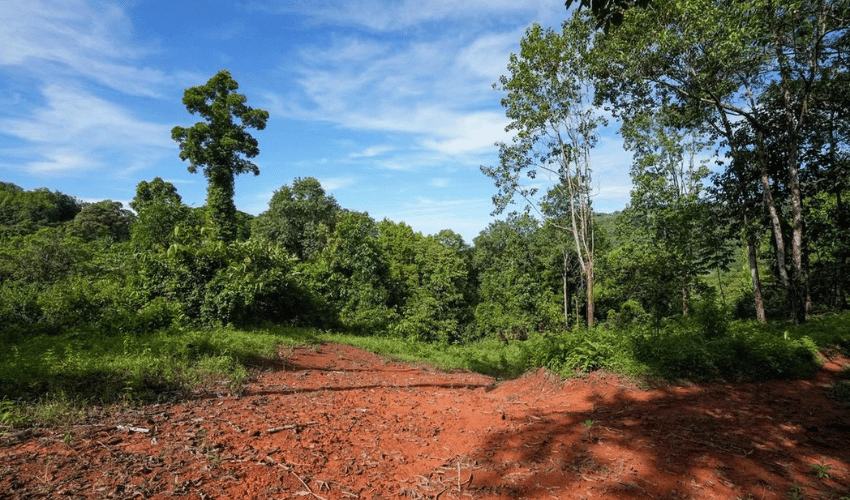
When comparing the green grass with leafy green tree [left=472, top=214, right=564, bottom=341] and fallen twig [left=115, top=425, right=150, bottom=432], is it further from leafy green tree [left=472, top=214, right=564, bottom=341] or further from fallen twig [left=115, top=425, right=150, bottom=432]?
leafy green tree [left=472, top=214, right=564, bottom=341]

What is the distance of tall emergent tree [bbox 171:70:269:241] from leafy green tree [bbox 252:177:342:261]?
16.6 ft

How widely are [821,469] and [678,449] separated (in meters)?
1.01

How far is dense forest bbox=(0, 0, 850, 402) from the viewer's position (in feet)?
29.2

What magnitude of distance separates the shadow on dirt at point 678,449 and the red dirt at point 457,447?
0.6 inches

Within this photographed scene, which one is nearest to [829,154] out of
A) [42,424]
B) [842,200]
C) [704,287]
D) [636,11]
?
[842,200]

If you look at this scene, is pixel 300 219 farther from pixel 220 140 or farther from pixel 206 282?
pixel 206 282

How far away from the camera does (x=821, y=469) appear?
3387 millimetres

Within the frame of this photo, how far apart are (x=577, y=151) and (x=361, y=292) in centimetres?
1082

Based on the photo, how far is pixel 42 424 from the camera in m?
3.79

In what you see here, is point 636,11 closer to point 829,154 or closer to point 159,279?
point 829,154

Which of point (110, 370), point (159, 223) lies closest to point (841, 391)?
point (110, 370)

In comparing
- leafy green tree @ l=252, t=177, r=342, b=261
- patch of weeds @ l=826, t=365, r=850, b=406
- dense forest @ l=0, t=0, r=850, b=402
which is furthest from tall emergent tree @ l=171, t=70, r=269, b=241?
patch of weeds @ l=826, t=365, r=850, b=406

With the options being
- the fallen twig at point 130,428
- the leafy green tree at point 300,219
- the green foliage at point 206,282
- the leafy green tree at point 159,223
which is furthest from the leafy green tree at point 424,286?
the fallen twig at point 130,428

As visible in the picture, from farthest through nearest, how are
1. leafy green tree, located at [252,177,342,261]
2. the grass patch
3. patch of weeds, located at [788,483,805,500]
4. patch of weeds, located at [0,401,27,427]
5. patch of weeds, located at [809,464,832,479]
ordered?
1. leafy green tree, located at [252,177,342,261]
2. the grass patch
3. patch of weeds, located at [0,401,27,427]
4. patch of weeds, located at [809,464,832,479]
5. patch of weeds, located at [788,483,805,500]
